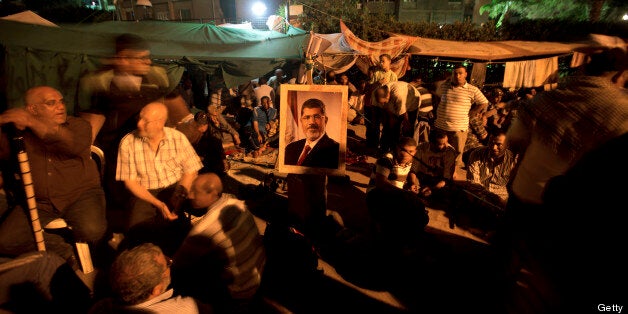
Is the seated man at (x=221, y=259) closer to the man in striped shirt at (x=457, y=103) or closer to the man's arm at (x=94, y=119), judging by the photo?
the man's arm at (x=94, y=119)

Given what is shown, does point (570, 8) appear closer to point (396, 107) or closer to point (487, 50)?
point (487, 50)

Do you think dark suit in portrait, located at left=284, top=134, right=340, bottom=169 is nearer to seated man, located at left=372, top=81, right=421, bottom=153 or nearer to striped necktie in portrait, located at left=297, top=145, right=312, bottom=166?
striped necktie in portrait, located at left=297, top=145, right=312, bottom=166

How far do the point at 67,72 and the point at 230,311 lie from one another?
5.89 meters

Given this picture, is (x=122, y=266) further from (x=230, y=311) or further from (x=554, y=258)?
(x=554, y=258)

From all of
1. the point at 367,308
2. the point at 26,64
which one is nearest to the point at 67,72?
the point at 26,64

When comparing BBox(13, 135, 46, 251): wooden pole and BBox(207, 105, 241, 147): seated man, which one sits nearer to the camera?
BBox(13, 135, 46, 251): wooden pole

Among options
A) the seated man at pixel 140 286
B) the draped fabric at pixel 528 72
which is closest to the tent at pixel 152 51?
the seated man at pixel 140 286

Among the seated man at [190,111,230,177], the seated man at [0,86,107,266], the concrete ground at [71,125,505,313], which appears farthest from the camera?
the seated man at [190,111,230,177]

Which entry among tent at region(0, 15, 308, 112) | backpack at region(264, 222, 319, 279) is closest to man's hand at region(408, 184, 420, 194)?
backpack at region(264, 222, 319, 279)

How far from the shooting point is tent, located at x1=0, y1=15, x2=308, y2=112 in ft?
18.9

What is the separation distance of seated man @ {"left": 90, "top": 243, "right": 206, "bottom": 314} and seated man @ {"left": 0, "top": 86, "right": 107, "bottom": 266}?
188 centimetres

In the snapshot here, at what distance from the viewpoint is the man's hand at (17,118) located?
2.66 m

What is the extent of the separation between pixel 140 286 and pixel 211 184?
1079 mm

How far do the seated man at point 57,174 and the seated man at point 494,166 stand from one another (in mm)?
5467
